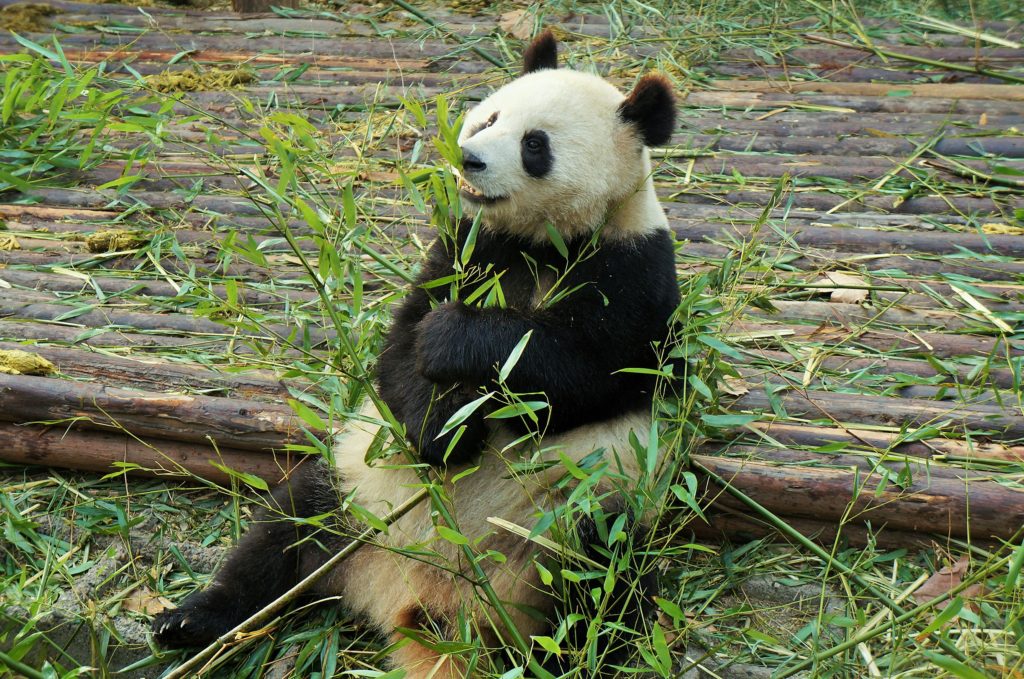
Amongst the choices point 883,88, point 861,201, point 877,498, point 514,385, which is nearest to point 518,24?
point 883,88

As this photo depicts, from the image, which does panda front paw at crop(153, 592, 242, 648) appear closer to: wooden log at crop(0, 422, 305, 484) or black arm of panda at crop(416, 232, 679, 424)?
wooden log at crop(0, 422, 305, 484)

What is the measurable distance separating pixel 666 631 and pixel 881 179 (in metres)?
3.00

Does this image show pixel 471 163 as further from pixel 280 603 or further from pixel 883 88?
pixel 883 88

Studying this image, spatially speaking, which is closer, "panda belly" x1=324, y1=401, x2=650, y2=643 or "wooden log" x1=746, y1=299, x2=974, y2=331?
"panda belly" x1=324, y1=401, x2=650, y2=643

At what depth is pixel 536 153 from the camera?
3.27 metres

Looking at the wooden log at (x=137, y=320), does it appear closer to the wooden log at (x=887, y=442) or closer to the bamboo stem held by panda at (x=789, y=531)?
the bamboo stem held by panda at (x=789, y=531)

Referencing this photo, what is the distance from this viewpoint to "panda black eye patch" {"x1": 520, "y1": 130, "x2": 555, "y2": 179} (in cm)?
325

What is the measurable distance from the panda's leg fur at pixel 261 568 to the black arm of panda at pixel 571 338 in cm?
68

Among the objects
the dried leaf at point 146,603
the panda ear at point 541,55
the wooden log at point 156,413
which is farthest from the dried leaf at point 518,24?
the dried leaf at point 146,603

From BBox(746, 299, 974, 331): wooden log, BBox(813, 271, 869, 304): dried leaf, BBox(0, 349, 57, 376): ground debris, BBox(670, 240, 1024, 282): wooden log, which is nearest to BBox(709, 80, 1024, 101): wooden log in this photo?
BBox(670, 240, 1024, 282): wooden log

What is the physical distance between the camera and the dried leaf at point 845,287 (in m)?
4.30

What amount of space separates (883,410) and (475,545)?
5.21 feet

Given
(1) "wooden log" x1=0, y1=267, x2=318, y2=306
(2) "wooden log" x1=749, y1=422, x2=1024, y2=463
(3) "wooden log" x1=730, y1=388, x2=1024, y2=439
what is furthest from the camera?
(1) "wooden log" x1=0, y1=267, x2=318, y2=306

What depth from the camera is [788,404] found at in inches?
143
